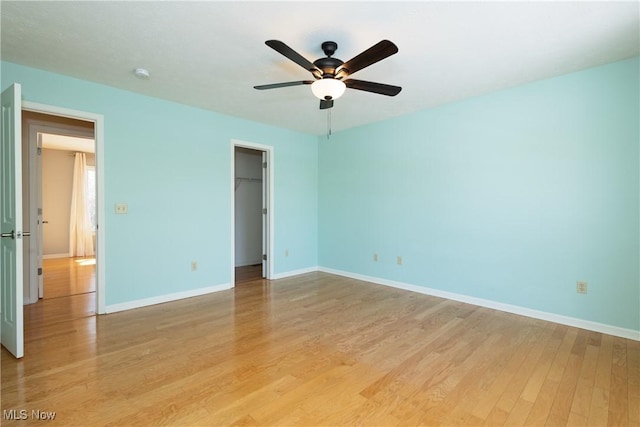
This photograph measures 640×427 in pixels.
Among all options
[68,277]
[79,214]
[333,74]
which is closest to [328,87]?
[333,74]

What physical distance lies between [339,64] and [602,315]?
3.31 m

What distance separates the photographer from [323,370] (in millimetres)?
2197

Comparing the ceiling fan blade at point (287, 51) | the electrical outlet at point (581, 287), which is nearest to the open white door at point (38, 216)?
the ceiling fan blade at point (287, 51)

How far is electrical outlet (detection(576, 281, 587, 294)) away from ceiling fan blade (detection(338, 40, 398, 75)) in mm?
2874

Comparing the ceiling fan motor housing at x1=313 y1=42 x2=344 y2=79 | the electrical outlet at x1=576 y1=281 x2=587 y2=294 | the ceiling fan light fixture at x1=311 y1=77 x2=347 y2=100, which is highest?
the ceiling fan motor housing at x1=313 y1=42 x2=344 y2=79

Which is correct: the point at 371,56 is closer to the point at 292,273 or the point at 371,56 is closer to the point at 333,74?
the point at 333,74

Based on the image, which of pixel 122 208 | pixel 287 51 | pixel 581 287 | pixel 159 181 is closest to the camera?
pixel 287 51

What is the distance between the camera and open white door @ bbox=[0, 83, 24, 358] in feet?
7.36

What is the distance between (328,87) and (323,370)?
6.92 ft

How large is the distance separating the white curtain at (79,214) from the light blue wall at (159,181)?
5089mm

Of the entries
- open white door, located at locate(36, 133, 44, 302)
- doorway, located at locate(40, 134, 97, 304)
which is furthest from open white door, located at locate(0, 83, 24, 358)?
doorway, located at locate(40, 134, 97, 304)

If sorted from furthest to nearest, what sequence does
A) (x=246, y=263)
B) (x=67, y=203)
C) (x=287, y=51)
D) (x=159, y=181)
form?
(x=67, y=203) < (x=246, y=263) < (x=159, y=181) < (x=287, y=51)

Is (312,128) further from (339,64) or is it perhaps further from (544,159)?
(544,159)

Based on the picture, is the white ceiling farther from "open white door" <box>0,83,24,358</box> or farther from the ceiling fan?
"open white door" <box>0,83,24,358</box>
